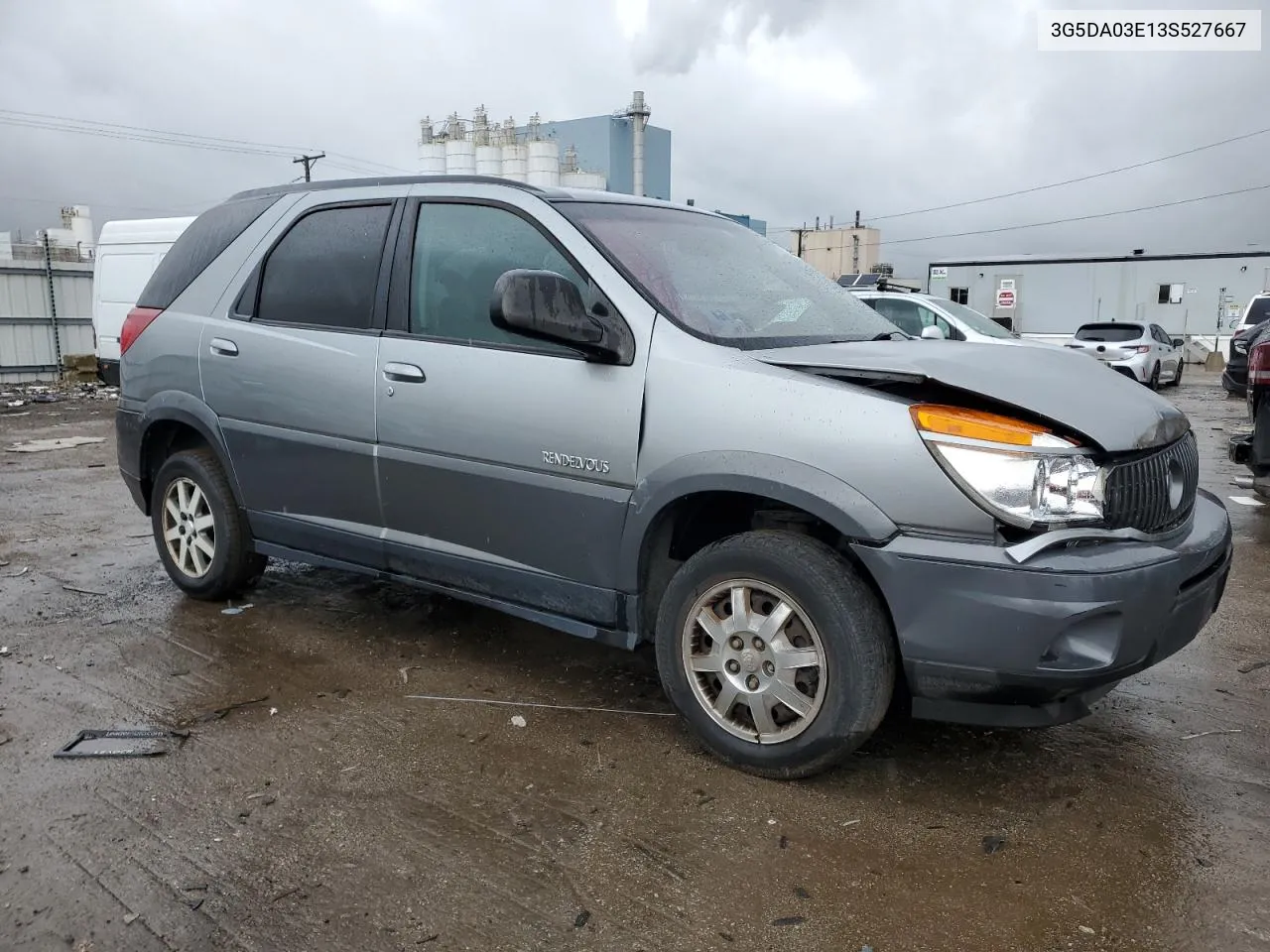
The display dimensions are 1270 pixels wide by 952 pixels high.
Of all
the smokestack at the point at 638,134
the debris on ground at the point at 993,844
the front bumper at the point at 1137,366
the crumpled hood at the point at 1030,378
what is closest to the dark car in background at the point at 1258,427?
the crumpled hood at the point at 1030,378

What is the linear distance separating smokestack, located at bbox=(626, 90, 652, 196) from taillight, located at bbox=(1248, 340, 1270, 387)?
123 ft

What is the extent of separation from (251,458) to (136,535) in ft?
8.79

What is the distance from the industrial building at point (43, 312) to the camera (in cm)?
1892

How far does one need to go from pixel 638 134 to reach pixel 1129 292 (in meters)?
21.0

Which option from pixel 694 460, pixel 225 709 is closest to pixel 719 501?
pixel 694 460

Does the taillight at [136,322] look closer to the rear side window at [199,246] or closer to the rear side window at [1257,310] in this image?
the rear side window at [199,246]

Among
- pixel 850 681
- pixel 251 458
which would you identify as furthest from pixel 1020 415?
pixel 251 458

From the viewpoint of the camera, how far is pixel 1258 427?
608cm

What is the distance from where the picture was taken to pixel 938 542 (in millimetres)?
2660

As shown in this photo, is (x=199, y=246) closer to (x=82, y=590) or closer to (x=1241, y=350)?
(x=82, y=590)

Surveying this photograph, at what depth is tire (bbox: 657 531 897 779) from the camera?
2809 mm

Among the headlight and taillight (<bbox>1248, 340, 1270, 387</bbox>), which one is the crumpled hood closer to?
the headlight

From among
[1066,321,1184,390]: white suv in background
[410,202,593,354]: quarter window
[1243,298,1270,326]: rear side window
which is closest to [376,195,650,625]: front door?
[410,202,593,354]: quarter window

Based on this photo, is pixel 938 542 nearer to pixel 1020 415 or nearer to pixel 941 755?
pixel 1020 415
